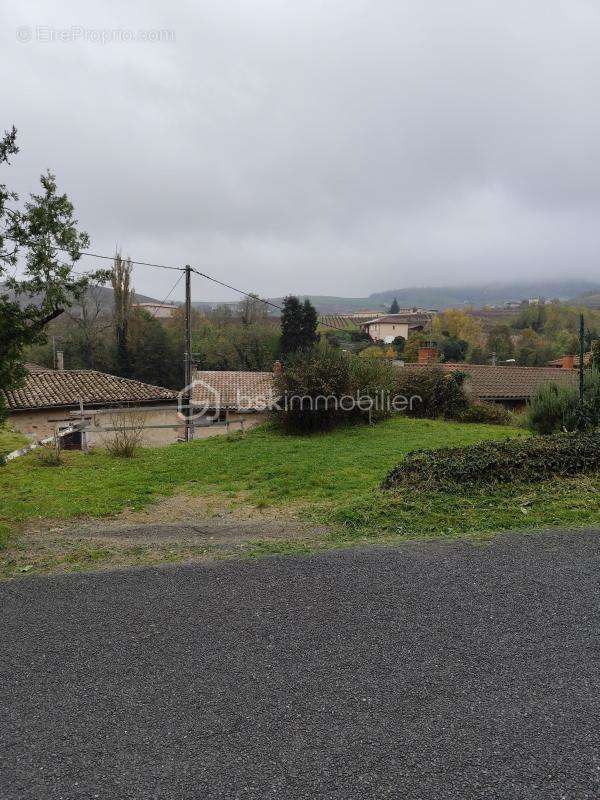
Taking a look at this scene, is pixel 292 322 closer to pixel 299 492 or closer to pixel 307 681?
pixel 299 492

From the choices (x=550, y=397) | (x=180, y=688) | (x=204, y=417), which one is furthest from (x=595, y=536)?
(x=204, y=417)

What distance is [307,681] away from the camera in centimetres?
311

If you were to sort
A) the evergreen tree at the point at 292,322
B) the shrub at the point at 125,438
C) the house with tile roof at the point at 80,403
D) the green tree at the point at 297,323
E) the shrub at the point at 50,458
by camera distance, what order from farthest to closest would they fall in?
the green tree at the point at 297,323, the evergreen tree at the point at 292,322, the house with tile roof at the point at 80,403, the shrub at the point at 125,438, the shrub at the point at 50,458

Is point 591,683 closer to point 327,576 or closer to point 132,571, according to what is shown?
point 327,576

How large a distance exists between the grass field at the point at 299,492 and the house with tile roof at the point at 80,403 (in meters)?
6.96

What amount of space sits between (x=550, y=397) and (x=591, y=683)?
8.65 m

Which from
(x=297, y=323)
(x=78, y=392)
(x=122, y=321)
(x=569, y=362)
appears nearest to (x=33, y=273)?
(x=78, y=392)

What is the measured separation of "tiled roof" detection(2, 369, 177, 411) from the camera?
830 inches

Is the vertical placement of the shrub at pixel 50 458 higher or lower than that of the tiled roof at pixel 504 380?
lower

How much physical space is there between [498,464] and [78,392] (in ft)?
66.4

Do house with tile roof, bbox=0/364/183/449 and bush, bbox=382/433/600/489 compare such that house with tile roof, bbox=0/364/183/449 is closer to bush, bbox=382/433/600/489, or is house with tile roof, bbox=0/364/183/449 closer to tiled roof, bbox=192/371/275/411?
tiled roof, bbox=192/371/275/411

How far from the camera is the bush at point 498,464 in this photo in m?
6.67

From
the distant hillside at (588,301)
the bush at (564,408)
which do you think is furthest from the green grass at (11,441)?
the distant hillside at (588,301)

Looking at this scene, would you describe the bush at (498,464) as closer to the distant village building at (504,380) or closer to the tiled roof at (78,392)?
the distant village building at (504,380)
